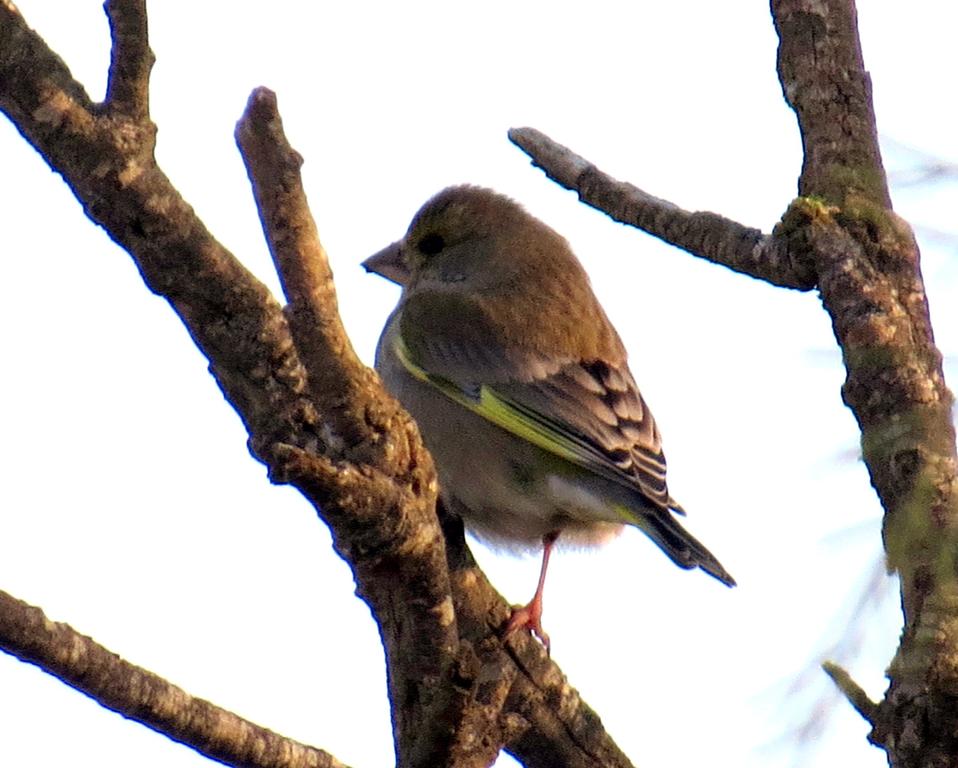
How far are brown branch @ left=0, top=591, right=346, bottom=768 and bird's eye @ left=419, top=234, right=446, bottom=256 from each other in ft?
14.0

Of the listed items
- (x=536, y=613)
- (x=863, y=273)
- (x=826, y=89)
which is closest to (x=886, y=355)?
(x=863, y=273)

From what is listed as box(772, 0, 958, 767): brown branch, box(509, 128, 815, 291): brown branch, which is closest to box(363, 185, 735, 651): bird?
box(509, 128, 815, 291): brown branch

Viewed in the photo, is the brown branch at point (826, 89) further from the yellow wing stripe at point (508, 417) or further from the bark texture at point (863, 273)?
the yellow wing stripe at point (508, 417)

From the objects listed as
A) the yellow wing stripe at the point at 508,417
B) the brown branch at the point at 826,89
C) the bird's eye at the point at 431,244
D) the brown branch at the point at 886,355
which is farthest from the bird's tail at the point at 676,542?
the bird's eye at the point at 431,244

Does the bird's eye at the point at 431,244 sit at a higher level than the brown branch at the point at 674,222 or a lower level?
higher

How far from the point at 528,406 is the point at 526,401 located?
37mm

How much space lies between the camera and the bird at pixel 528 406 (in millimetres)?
5621

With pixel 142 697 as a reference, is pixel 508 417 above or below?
above

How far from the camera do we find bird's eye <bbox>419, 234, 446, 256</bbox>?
732 cm

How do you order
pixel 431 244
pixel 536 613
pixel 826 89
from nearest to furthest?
1. pixel 826 89
2. pixel 536 613
3. pixel 431 244

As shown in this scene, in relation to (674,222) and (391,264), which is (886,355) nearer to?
(674,222)

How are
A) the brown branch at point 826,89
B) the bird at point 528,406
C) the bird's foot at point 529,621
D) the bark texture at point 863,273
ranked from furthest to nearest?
the bird at point 528,406
the brown branch at point 826,89
the bird's foot at point 529,621
the bark texture at point 863,273

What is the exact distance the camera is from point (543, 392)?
6.07 meters

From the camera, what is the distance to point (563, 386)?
6141mm
